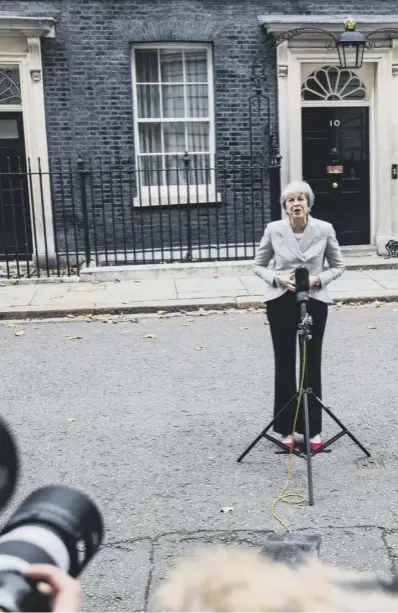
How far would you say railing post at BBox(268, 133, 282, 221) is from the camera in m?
11.9

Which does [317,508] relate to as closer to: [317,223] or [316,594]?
[317,223]

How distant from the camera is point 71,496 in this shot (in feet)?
4.25

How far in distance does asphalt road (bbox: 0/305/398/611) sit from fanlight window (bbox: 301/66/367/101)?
5.65 metres

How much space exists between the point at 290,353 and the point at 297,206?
0.97 m

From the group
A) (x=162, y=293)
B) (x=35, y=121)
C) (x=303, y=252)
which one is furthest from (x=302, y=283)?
(x=35, y=121)

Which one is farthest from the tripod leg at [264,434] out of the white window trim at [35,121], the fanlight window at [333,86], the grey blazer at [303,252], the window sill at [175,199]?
the fanlight window at [333,86]

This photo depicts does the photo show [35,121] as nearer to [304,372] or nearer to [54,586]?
[304,372]

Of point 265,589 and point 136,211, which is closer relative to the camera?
point 265,589

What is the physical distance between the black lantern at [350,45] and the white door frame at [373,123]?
1.90 ft

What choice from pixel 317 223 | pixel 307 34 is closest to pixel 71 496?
pixel 317 223

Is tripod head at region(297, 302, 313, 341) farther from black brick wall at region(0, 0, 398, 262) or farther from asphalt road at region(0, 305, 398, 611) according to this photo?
black brick wall at region(0, 0, 398, 262)

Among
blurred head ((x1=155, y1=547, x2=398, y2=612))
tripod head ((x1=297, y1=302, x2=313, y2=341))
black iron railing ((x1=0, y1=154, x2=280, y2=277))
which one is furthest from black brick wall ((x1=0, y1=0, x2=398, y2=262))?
blurred head ((x1=155, y1=547, x2=398, y2=612))

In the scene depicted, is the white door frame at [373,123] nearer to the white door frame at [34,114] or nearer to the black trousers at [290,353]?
the white door frame at [34,114]

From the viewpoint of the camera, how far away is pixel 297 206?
14.8 feet
